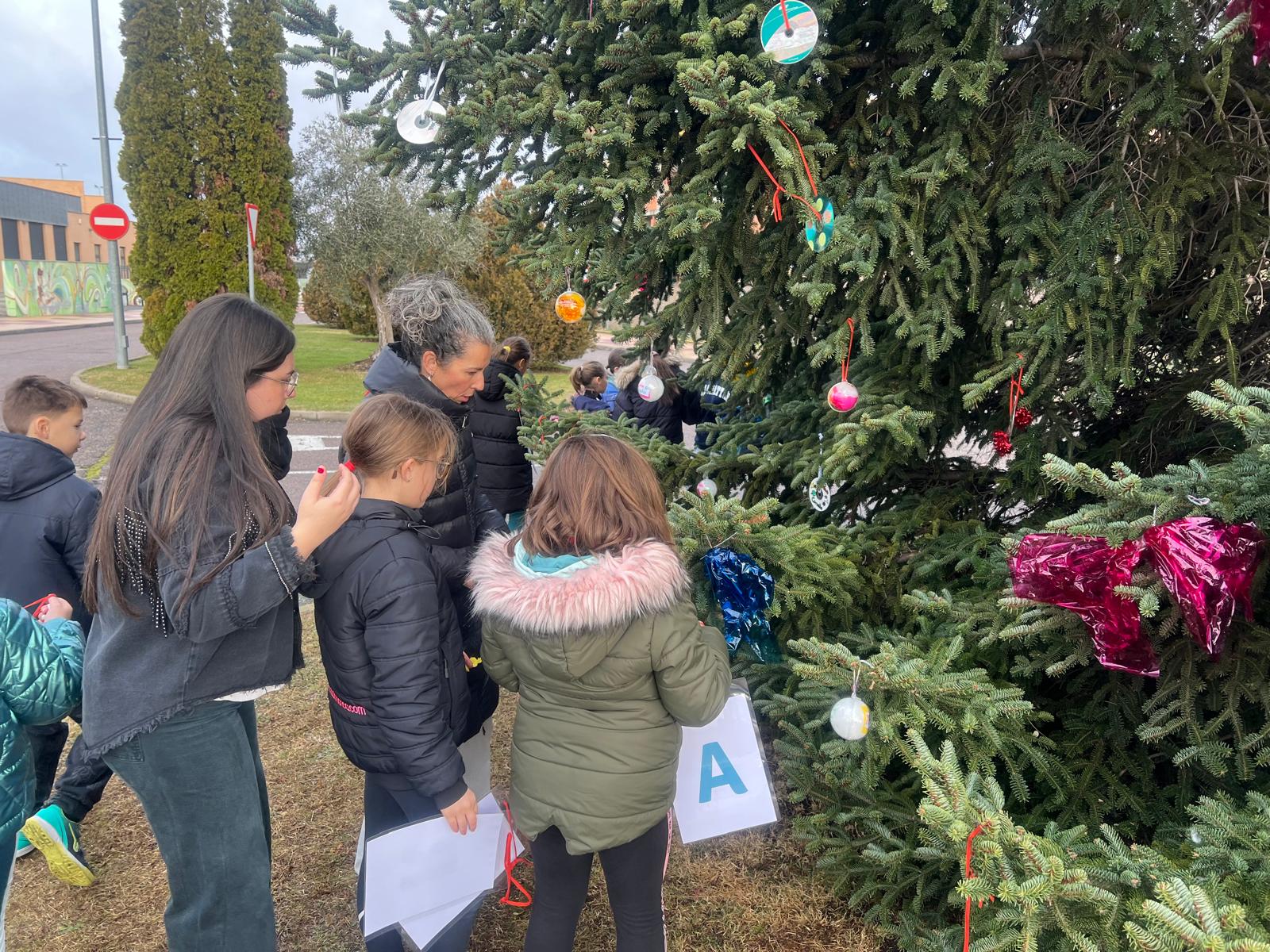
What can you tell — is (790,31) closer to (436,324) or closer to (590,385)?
(436,324)

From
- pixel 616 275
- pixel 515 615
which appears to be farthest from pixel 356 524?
pixel 616 275

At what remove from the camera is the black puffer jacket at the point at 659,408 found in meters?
4.91

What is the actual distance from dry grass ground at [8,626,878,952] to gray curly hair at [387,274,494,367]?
6.59ft

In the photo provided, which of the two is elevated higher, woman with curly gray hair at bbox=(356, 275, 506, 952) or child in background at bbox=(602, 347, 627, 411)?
woman with curly gray hair at bbox=(356, 275, 506, 952)

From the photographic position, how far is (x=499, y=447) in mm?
4379

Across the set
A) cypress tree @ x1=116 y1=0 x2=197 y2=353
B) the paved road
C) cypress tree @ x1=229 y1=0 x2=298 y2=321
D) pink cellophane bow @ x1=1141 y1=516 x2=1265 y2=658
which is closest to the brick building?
the paved road

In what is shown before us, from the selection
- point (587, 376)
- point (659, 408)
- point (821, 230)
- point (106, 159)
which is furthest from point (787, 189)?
point (106, 159)

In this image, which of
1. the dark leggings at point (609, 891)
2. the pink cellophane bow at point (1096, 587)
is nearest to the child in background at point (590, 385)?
the dark leggings at point (609, 891)

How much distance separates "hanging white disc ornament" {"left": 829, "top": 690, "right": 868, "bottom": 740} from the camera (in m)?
1.90

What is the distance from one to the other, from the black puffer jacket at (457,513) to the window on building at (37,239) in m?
57.3

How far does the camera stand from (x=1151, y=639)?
181 cm

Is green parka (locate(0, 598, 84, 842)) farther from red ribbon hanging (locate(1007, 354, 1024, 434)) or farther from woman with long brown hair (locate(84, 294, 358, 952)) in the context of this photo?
red ribbon hanging (locate(1007, 354, 1024, 434))

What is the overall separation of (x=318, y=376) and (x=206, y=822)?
1654 centimetres

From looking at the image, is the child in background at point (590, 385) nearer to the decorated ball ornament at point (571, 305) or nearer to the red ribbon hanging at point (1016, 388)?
the decorated ball ornament at point (571, 305)
